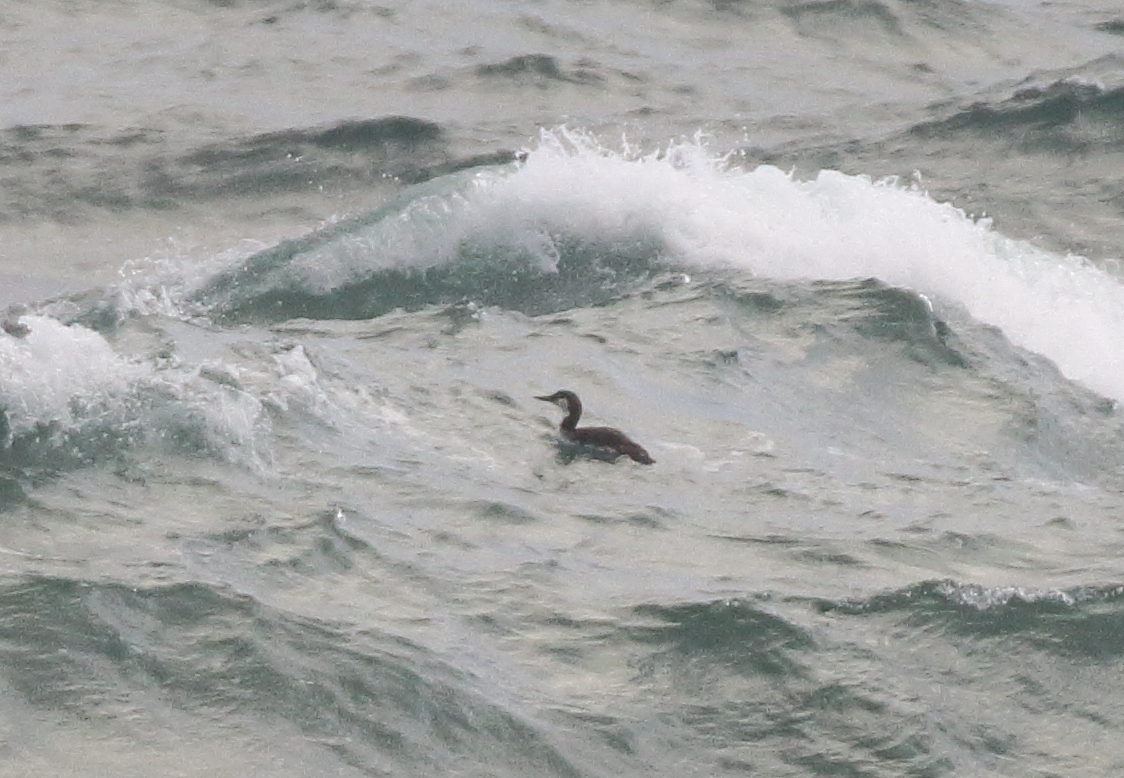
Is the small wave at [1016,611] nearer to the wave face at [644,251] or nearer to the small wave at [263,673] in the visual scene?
the small wave at [263,673]

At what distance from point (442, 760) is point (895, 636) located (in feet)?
6.86

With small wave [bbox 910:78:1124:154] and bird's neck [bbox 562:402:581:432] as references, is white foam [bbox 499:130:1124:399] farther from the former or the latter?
bird's neck [bbox 562:402:581:432]

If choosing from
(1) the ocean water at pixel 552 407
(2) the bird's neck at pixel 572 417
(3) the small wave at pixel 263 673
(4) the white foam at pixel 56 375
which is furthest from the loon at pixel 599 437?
(3) the small wave at pixel 263 673

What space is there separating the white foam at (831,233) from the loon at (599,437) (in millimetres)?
3612

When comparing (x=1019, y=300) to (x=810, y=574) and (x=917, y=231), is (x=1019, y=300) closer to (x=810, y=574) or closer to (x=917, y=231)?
(x=917, y=231)

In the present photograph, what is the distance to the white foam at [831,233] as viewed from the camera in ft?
44.9

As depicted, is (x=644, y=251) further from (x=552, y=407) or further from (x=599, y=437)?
(x=599, y=437)

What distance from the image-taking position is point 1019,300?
13898 millimetres

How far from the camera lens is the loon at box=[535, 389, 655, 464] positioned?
33.1ft

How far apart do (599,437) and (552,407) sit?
1042mm

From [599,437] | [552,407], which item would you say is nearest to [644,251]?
[552,407]

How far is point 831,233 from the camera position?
1448cm

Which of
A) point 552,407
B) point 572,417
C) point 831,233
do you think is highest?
point 831,233

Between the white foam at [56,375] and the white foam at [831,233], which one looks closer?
the white foam at [56,375]
